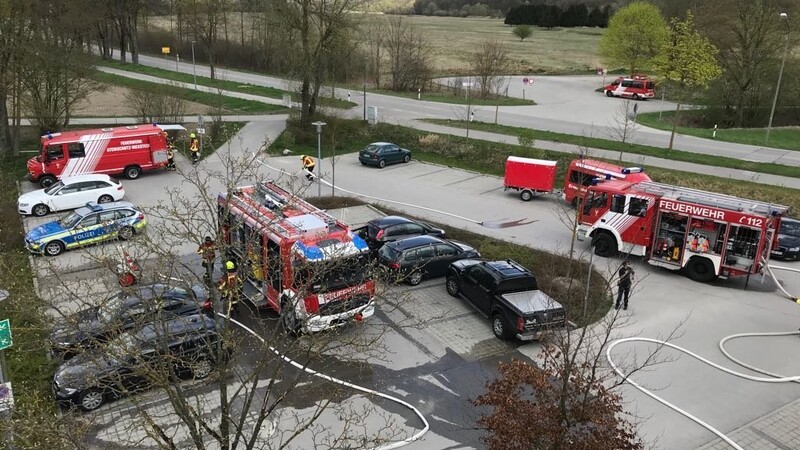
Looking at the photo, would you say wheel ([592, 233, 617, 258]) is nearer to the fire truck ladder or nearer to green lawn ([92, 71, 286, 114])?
the fire truck ladder

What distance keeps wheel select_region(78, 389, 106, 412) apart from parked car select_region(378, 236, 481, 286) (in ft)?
27.0

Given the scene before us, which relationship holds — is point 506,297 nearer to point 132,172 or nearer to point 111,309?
point 111,309

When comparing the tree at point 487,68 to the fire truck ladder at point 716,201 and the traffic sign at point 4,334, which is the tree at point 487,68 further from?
the traffic sign at point 4,334

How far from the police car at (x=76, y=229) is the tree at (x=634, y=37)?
158 feet

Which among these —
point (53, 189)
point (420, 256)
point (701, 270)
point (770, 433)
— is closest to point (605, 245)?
point (701, 270)

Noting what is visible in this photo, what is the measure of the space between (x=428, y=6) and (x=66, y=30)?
132098 mm

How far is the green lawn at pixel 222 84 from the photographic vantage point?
44250 millimetres

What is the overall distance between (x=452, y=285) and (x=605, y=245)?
6.47 m

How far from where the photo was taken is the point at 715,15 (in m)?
45.4

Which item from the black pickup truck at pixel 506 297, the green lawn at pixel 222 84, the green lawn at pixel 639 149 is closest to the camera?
the black pickup truck at pixel 506 297

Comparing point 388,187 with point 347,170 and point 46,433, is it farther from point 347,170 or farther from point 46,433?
point 46,433

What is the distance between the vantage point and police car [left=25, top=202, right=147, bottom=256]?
20.4m

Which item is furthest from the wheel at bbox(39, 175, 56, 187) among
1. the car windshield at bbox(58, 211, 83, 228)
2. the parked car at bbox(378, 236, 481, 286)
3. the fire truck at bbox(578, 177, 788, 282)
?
the fire truck at bbox(578, 177, 788, 282)

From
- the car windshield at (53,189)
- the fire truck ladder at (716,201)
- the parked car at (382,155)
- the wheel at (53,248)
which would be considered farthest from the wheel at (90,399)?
the parked car at (382,155)
